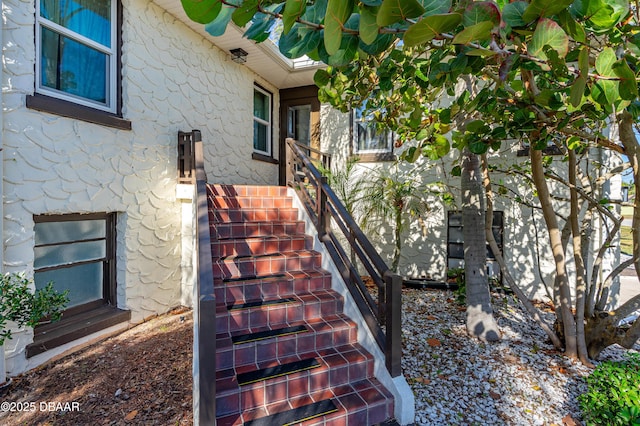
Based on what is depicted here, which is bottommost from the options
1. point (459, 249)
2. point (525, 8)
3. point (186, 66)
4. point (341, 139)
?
point (459, 249)

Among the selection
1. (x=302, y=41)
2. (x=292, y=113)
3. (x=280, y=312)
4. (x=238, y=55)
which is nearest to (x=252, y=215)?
(x=280, y=312)

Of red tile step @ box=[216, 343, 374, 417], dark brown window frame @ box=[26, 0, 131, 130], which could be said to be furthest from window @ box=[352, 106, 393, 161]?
red tile step @ box=[216, 343, 374, 417]

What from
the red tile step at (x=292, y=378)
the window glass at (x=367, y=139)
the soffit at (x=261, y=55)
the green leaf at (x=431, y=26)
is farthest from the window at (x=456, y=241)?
the green leaf at (x=431, y=26)

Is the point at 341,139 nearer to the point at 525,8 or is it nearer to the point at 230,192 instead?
the point at 230,192

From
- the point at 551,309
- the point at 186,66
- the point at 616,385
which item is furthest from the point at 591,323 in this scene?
the point at 186,66

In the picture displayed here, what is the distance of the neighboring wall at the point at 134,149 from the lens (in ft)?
9.82

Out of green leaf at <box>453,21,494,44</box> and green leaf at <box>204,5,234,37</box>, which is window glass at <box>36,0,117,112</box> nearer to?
green leaf at <box>204,5,234,37</box>

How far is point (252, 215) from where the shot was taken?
14.4 ft

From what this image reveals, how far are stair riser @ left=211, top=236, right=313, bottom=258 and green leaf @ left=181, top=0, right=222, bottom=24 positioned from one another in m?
2.93

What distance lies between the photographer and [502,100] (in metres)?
2.24

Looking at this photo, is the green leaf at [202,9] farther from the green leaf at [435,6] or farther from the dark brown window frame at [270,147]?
the dark brown window frame at [270,147]

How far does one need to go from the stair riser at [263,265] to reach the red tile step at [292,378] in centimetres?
105

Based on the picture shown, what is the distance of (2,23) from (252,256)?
3.24 meters

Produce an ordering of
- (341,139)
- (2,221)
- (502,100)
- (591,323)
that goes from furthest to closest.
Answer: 1. (341,139)
2. (591,323)
3. (2,221)
4. (502,100)
